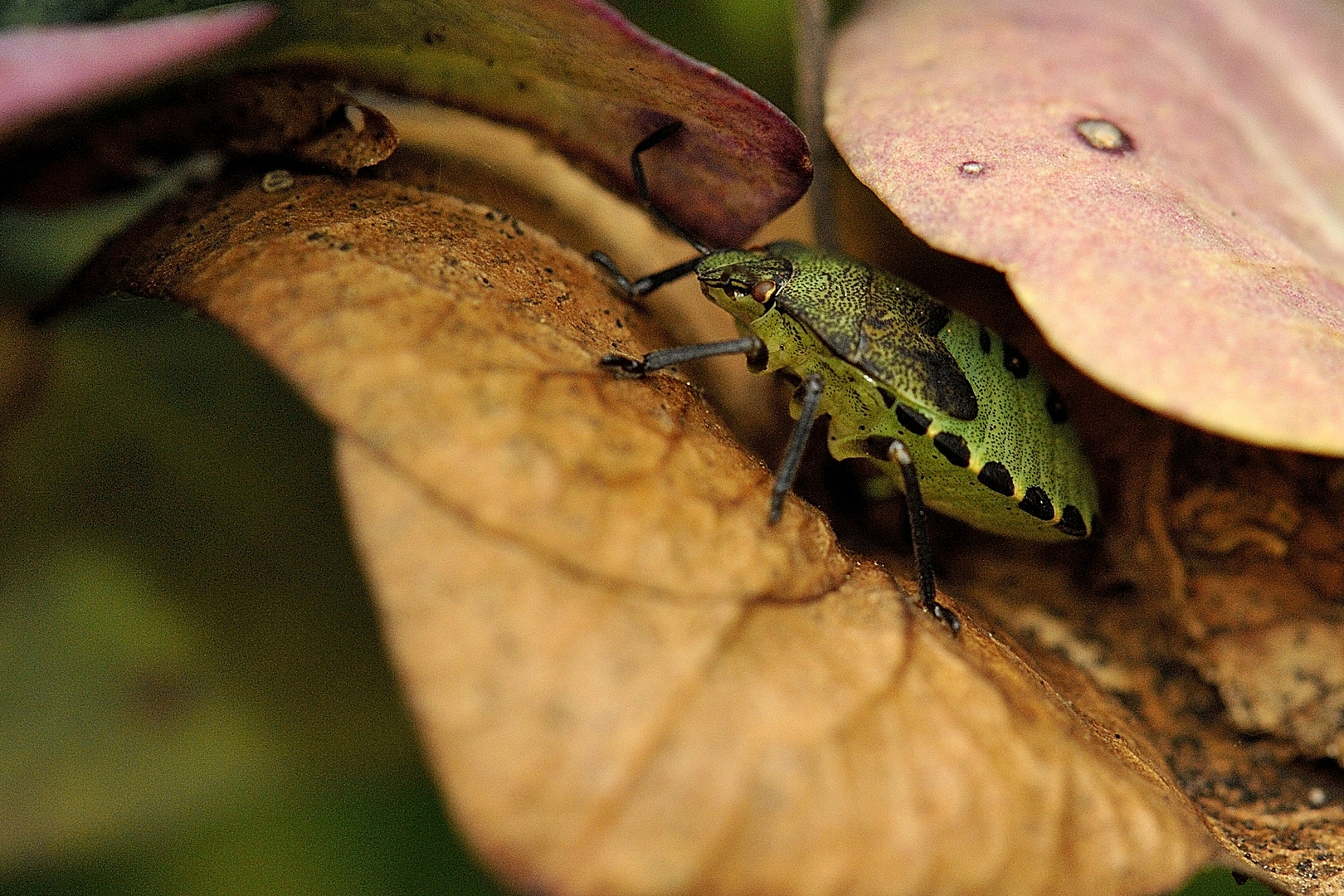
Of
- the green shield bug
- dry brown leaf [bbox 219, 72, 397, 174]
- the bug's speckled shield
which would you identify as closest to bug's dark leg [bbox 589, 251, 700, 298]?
the green shield bug

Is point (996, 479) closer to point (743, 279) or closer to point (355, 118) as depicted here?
point (743, 279)

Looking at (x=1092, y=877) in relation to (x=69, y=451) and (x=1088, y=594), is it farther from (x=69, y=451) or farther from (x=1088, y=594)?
(x=69, y=451)

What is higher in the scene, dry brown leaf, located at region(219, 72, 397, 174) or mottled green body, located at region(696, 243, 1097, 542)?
dry brown leaf, located at region(219, 72, 397, 174)

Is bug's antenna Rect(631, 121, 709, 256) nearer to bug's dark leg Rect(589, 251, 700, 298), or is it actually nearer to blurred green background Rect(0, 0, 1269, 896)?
bug's dark leg Rect(589, 251, 700, 298)

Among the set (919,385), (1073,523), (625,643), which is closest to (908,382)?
(919,385)

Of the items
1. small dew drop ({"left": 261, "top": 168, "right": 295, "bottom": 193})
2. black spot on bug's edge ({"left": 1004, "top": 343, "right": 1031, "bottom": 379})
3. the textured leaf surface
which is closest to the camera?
the textured leaf surface

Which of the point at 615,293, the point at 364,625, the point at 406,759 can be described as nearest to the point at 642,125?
the point at 615,293
